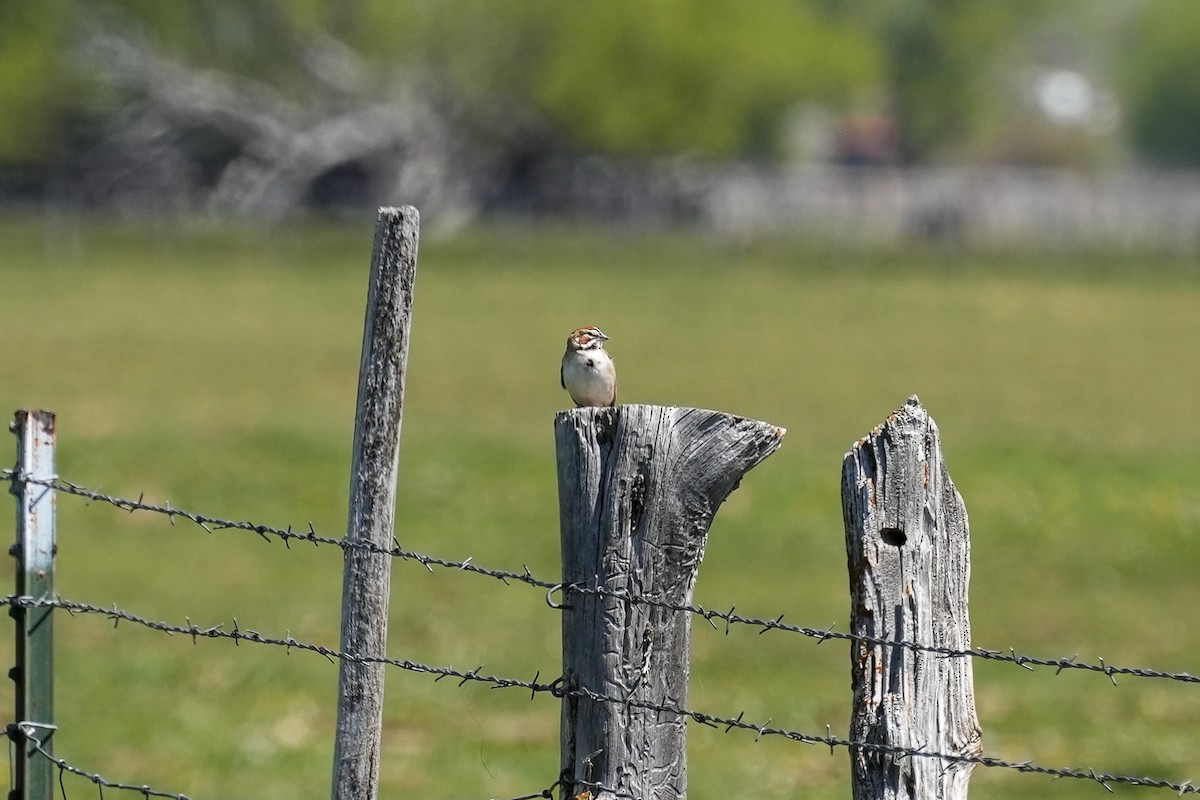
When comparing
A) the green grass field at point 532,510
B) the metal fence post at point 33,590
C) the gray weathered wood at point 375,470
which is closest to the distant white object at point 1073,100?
the green grass field at point 532,510

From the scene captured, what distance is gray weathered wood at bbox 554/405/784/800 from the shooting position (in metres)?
4.16

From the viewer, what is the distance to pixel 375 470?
4.29m

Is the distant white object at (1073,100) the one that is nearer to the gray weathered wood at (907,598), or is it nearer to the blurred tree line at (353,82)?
the blurred tree line at (353,82)

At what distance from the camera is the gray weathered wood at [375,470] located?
4.26m

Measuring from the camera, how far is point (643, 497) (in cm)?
417

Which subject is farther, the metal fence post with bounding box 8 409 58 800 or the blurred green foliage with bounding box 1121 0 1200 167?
the blurred green foliage with bounding box 1121 0 1200 167

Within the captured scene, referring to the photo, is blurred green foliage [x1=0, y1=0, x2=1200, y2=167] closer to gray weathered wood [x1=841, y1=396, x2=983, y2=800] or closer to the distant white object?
the distant white object

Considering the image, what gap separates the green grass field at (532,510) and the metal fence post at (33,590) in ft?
4.98

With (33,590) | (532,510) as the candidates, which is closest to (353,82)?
(532,510)

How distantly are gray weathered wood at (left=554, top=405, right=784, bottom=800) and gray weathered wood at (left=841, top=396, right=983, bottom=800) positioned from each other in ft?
0.88

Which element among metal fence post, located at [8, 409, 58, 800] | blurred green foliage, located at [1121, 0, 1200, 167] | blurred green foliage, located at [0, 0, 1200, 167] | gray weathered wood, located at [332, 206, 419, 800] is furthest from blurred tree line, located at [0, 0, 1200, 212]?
blurred green foliage, located at [1121, 0, 1200, 167]

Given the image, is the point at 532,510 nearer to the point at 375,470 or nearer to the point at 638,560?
the point at 375,470

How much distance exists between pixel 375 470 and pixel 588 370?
2.38 m

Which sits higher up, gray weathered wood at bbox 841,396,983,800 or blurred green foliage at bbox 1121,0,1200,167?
blurred green foliage at bbox 1121,0,1200,167
